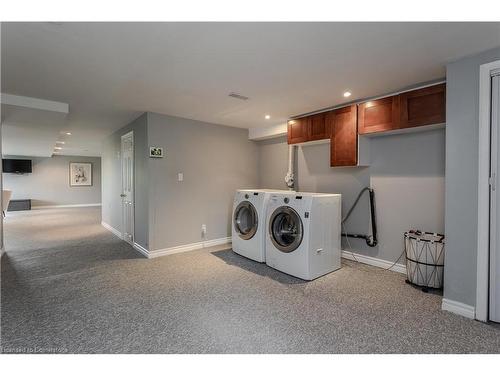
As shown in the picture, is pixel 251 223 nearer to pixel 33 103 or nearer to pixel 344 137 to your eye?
pixel 344 137

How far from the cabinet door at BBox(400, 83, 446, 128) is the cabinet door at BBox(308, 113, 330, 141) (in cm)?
96

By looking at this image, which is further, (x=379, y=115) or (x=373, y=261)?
(x=373, y=261)

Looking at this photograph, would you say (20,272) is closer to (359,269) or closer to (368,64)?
(359,269)

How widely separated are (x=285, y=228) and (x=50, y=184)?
34.6 feet

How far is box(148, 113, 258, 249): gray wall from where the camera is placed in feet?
12.2

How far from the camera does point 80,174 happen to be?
10.2 meters

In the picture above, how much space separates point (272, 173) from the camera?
4742 millimetres

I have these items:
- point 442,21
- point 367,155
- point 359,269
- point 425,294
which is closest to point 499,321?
point 425,294

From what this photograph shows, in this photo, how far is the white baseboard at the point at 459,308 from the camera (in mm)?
2018

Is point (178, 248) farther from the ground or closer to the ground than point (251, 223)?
closer to the ground

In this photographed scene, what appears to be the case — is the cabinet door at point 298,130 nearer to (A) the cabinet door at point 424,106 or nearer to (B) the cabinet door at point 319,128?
(B) the cabinet door at point 319,128

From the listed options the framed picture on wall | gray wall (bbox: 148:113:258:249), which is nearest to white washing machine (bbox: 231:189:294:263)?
gray wall (bbox: 148:113:258:249)

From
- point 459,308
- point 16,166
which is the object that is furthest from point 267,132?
point 16,166

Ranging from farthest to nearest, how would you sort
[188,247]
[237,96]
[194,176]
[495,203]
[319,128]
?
[194,176] < [188,247] < [319,128] < [237,96] < [495,203]
